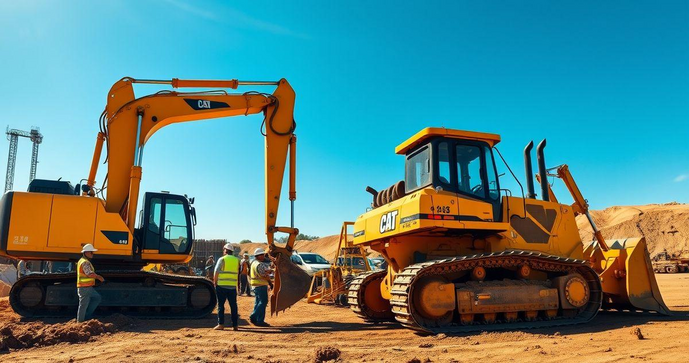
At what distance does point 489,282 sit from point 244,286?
1399cm

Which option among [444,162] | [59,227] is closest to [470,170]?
[444,162]

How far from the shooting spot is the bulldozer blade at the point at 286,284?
9.57 meters

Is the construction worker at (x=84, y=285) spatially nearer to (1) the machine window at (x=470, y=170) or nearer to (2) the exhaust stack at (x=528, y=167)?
(1) the machine window at (x=470, y=170)

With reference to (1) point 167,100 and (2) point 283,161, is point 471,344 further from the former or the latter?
(1) point 167,100

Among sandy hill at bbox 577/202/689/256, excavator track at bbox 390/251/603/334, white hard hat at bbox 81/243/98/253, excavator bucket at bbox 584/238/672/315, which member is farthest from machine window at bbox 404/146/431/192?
sandy hill at bbox 577/202/689/256

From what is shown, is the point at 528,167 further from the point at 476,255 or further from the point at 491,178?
the point at 476,255

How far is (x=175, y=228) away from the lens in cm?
1141

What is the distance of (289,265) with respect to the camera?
974 centimetres

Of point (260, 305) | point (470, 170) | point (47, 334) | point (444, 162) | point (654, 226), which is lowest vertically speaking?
point (47, 334)

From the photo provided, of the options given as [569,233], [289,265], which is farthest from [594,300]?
[289,265]

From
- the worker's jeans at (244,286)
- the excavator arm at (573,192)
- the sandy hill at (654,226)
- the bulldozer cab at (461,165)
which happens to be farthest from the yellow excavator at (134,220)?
the sandy hill at (654,226)

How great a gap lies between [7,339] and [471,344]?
6.57 metres

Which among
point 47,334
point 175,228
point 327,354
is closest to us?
point 327,354

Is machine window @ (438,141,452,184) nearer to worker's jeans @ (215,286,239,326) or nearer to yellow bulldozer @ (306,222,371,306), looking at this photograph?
worker's jeans @ (215,286,239,326)
